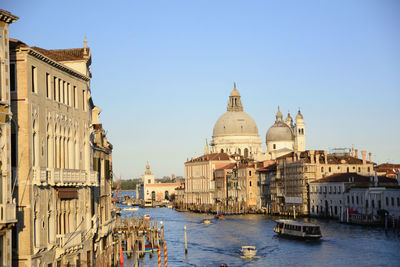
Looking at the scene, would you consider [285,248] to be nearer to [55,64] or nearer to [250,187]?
Result: [55,64]

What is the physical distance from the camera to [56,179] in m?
20.0

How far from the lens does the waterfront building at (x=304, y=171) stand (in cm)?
8238

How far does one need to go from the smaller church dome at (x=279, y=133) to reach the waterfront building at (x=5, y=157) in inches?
4356

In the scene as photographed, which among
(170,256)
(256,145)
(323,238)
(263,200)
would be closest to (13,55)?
(170,256)

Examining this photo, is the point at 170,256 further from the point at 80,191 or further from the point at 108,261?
the point at 80,191

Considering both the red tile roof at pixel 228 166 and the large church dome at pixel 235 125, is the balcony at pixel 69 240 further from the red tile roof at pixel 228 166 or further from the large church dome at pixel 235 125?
the large church dome at pixel 235 125

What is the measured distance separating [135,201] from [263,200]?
6627cm

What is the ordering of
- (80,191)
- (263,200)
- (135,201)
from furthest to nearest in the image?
(135,201) → (263,200) → (80,191)

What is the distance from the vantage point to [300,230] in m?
52.4

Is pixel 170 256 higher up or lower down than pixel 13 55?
lower down

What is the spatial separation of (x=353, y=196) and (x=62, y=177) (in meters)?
52.7

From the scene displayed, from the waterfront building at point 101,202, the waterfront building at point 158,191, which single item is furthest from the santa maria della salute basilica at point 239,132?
the waterfront building at point 101,202

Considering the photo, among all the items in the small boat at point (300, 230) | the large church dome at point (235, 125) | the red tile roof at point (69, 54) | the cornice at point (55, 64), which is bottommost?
the small boat at point (300, 230)

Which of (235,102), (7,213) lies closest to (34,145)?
(7,213)
